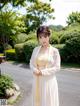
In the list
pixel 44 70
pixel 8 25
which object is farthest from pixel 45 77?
pixel 8 25

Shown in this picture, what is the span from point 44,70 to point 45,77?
14 cm

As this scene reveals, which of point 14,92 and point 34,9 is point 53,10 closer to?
point 34,9

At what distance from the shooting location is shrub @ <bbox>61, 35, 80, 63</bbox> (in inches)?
826

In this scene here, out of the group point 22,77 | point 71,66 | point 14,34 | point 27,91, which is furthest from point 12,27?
point 27,91

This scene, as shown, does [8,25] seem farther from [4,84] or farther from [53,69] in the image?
[53,69]

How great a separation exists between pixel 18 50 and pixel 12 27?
31.1 ft

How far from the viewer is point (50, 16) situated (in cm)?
4738

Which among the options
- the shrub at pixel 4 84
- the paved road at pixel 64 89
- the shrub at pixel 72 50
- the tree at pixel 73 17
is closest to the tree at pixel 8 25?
the shrub at pixel 72 50

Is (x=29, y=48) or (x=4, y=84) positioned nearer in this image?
(x=4, y=84)

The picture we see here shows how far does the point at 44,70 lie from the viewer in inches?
227

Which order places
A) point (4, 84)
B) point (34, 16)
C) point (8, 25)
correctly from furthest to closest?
point (34, 16), point (8, 25), point (4, 84)

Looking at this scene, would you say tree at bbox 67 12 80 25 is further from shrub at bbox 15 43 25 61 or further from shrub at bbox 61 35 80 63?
shrub at bbox 61 35 80 63

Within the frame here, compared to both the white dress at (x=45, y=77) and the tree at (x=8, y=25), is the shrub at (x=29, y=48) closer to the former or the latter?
the tree at (x=8, y=25)

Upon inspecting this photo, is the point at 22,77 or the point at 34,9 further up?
the point at 34,9
